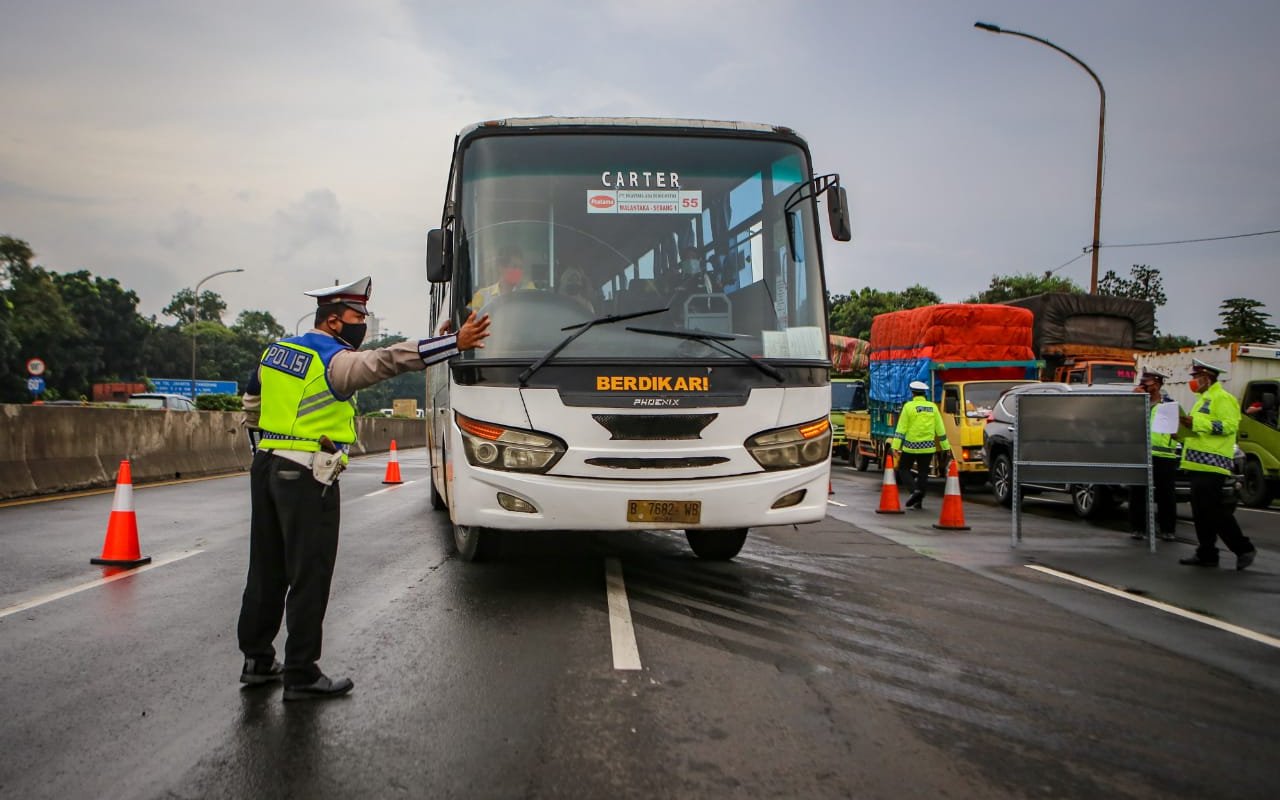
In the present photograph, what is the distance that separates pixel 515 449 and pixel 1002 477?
11.1m

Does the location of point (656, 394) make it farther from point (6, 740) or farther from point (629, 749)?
point (6, 740)

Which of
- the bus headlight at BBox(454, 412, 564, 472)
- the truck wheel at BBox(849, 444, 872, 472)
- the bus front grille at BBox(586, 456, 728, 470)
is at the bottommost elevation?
the truck wheel at BBox(849, 444, 872, 472)

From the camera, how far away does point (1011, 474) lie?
48.1ft

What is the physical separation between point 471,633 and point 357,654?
0.68m

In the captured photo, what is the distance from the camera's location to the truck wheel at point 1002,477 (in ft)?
50.6

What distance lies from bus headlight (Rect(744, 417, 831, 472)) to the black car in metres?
7.28

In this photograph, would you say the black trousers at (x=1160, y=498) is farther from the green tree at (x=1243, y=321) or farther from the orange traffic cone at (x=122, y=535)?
the green tree at (x=1243, y=321)

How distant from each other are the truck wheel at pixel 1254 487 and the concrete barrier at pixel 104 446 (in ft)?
57.7

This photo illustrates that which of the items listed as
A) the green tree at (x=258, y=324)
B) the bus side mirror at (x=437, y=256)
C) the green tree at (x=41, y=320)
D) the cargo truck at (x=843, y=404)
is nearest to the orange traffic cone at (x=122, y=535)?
the bus side mirror at (x=437, y=256)

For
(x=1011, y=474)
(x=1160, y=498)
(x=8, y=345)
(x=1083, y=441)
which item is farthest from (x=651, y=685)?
(x=8, y=345)

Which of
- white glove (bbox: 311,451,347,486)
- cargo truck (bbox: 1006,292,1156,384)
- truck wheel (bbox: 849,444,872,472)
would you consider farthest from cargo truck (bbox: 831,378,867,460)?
white glove (bbox: 311,451,347,486)

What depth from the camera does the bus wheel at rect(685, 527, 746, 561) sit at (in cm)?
844

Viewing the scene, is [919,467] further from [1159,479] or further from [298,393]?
[298,393]

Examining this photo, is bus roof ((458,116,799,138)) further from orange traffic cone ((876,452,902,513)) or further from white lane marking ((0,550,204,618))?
orange traffic cone ((876,452,902,513))
